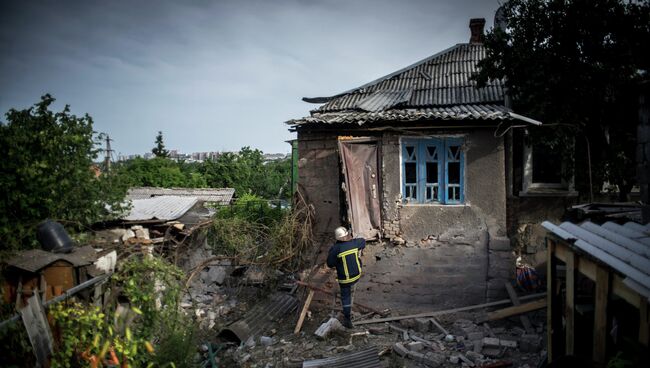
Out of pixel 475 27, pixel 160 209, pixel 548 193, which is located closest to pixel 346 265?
pixel 548 193

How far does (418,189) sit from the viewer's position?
31.5 feet

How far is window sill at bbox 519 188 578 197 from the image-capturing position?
9.47 metres

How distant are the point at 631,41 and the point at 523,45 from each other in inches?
76.7

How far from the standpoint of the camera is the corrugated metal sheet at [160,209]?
1018 cm

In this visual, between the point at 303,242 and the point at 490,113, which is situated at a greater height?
the point at 490,113

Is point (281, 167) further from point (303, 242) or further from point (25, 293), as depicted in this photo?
point (25, 293)

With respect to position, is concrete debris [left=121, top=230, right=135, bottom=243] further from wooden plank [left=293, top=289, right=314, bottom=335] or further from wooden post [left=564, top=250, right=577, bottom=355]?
wooden post [left=564, top=250, right=577, bottom=355]

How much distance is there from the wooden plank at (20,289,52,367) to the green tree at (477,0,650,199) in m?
9.54

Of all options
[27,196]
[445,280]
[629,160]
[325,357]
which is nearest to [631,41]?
[629,160]

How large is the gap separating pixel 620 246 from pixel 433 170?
6185 millimetres

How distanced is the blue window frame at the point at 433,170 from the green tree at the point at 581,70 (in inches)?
74.0

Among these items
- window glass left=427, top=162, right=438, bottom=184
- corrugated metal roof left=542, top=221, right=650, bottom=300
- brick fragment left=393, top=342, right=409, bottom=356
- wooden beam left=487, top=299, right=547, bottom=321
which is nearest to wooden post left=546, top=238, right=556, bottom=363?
corrugated metal roof left=542, top=221, right=650, bottom=300

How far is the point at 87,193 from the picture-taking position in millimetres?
8477

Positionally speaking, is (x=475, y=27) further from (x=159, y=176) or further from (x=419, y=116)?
(x=159, y=176)
